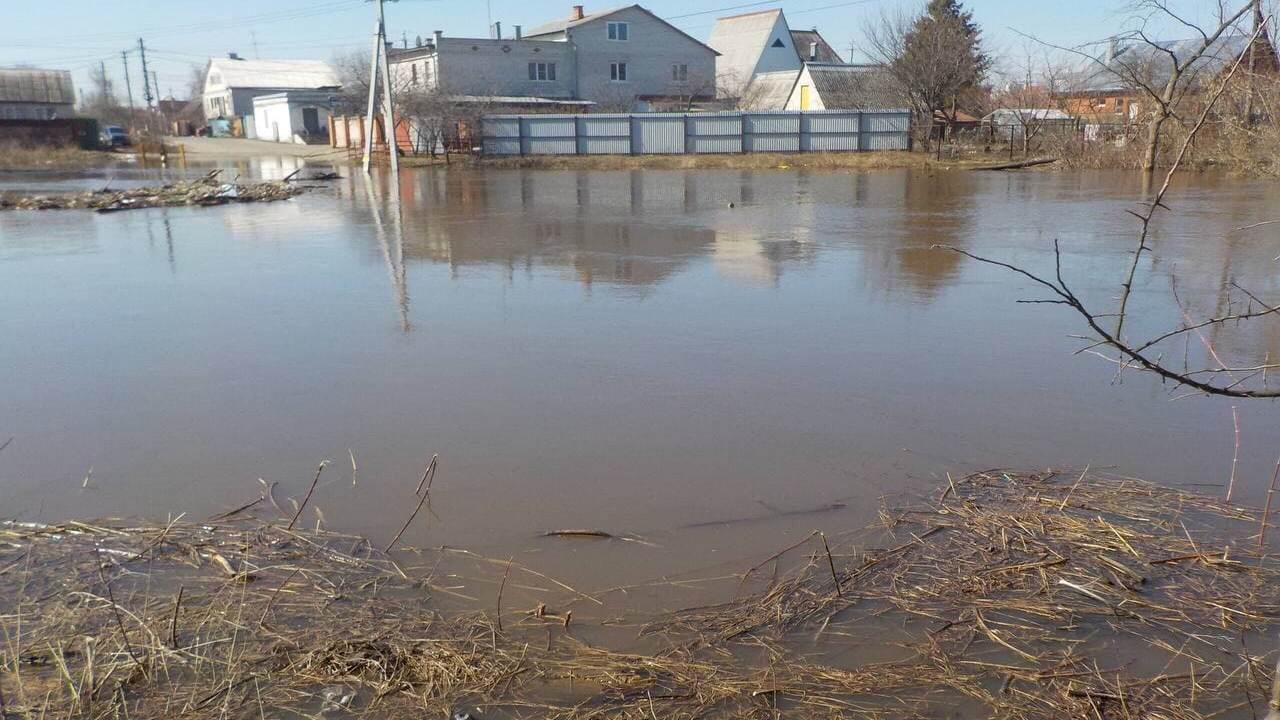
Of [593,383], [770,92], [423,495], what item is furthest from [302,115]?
[423,495]

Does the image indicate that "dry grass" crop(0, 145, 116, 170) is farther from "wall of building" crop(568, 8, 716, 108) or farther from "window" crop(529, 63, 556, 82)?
"wall of building" crop(568, 8, 716, 108)

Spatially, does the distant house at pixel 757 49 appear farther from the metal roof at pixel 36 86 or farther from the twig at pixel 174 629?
the twig at pixel 174 629

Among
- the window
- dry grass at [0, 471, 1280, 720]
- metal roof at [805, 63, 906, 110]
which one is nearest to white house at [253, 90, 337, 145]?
the window

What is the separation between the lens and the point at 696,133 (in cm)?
3847

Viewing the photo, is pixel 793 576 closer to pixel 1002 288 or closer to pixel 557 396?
pixel 557 396

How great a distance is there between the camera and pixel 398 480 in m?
5.14

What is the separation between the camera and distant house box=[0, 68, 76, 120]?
55438 millimetres

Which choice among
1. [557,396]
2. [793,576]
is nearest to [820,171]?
[557,396]

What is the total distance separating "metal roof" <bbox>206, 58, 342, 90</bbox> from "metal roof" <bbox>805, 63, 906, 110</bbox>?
45308mm

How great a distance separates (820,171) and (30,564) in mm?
30011

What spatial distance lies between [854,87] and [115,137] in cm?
4266

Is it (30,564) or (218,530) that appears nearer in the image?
(30,564)

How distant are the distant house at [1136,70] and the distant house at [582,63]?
2262cm

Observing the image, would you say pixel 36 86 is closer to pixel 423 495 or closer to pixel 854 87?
pixel 854 87
